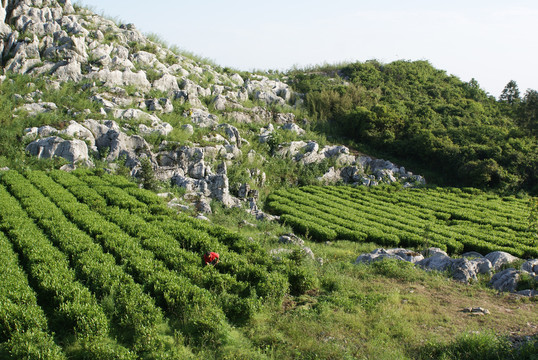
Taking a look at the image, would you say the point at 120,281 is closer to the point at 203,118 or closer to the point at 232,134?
the point at 232,134

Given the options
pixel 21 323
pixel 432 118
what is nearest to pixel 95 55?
pixel 21 323

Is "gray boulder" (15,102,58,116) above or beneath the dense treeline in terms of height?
beneath

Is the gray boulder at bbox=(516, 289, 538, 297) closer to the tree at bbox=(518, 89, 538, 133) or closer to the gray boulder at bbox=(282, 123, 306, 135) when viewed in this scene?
the gray boulder at bbox=(282, 123, 306, 135)

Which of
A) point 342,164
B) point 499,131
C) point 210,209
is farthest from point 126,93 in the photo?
point 499,131

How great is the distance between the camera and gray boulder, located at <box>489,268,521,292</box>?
14172 mm

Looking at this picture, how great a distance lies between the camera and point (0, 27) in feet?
111

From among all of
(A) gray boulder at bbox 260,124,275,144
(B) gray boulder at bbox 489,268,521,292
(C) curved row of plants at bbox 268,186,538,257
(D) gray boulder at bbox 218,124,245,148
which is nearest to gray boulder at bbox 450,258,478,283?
(B) gray boulder at bbox 489,268,521,292

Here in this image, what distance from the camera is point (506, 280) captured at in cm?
1441

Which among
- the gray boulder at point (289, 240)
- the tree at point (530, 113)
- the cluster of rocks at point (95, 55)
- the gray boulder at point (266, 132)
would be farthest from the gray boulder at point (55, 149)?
the tree at point (530, 113)

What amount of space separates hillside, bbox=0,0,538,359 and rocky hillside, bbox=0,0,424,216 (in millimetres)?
185

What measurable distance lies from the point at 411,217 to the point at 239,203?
1202 centimetres

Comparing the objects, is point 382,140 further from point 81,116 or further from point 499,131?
point 81,116

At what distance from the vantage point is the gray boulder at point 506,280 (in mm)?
14172

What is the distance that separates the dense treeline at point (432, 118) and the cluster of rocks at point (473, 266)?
19.8 m
